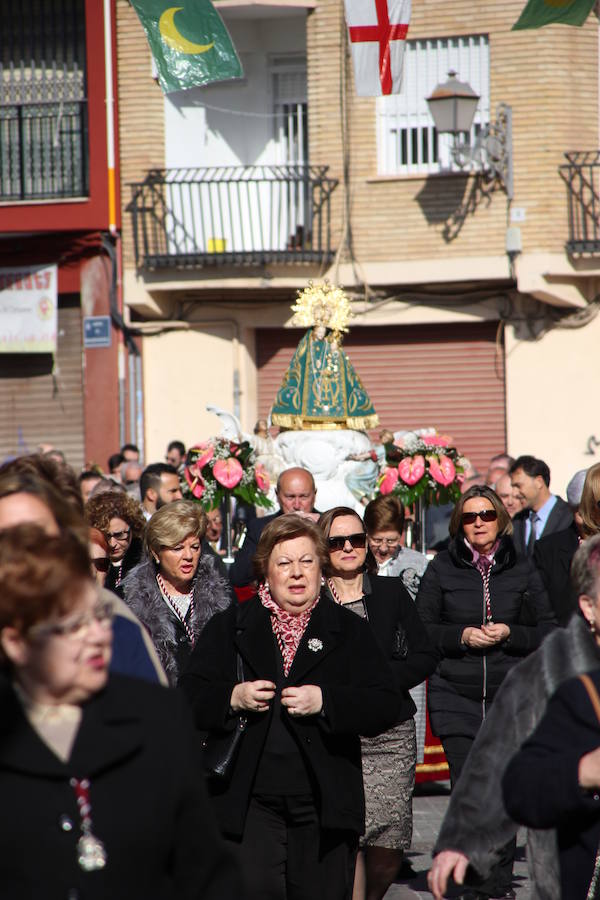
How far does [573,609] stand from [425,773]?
17.8ft

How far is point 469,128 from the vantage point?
17594mm

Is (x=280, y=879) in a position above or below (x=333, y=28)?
below

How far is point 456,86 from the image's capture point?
682 inches

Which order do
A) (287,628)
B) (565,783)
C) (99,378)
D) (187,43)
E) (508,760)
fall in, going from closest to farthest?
(565,783) < (508,760) < (287,628) < (187,43) < (99,378)

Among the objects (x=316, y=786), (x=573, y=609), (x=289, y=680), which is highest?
(x=573, y=609)

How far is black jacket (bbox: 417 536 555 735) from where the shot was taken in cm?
672

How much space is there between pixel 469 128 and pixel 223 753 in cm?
1363

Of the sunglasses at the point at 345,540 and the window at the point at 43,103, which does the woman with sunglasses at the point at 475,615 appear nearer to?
the sunglasses at the point at 345,540

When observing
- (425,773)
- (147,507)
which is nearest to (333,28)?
(147,507)

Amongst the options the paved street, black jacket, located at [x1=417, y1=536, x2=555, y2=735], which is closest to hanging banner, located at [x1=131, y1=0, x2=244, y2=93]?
the paved street

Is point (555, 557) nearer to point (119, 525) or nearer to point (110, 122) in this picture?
point (119, 525)

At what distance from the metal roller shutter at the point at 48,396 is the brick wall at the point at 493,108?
3.90 metres

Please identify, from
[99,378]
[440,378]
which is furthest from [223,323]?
[440,378]

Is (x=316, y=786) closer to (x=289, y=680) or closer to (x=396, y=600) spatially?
(x=289, y=680)
